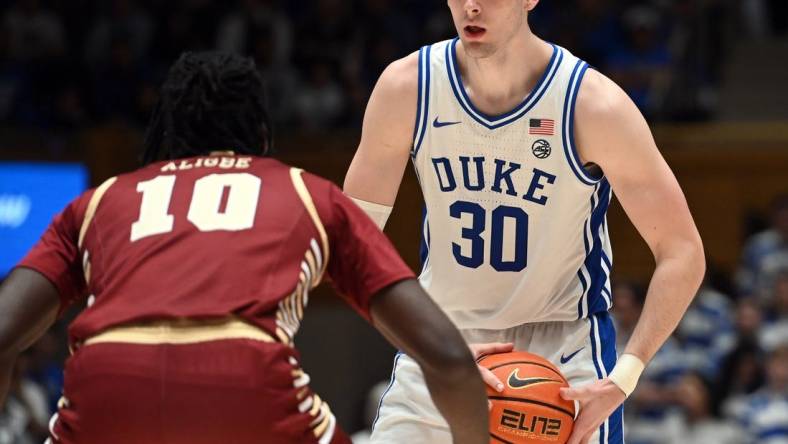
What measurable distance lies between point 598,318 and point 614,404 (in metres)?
0.56

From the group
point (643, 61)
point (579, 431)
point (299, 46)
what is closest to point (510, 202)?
point (579, 431)

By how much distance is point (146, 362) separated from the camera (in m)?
3.62

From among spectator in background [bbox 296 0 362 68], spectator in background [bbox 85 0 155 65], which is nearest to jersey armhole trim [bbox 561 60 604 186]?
spectator in background [bbox 296 0 362 68]

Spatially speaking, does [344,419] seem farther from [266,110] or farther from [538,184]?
[266,110]

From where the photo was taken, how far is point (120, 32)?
1589 cm

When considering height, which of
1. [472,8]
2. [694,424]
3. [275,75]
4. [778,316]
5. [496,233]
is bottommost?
[694,424]

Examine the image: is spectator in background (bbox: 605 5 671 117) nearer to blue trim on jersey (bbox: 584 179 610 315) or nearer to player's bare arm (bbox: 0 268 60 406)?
blue trim on jersey (bbox: 584 179 610 315)

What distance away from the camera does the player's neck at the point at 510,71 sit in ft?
17.3

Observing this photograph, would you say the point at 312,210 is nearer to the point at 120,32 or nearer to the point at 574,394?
the point at 574,394

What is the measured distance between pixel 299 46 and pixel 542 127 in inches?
417

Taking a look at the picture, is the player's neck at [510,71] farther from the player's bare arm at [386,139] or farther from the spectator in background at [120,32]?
the spectator in background at [120,32]

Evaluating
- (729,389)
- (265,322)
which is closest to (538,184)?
(265,322)

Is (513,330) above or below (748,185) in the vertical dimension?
above

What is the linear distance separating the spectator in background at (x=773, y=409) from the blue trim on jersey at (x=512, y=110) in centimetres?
671
